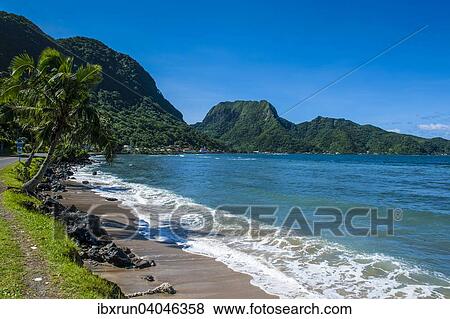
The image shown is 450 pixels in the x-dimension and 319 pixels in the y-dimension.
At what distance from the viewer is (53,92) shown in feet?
57.4

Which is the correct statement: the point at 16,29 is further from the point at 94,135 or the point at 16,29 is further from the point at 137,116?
the point at 94,135

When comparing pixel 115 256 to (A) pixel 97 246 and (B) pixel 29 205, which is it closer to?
(A) pixel 97 246

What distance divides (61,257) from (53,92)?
→ 10.6 m

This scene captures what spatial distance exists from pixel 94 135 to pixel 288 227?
10.1m

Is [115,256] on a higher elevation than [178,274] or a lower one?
higher

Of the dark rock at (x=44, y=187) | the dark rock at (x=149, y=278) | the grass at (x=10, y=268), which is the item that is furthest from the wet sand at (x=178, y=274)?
the dark rock at (x=44, y=187)

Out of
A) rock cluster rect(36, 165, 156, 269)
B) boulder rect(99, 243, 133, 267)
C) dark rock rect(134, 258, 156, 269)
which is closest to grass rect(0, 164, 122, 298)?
rock cluster rect(36, 165, 156, 269)

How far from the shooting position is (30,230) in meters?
11.1

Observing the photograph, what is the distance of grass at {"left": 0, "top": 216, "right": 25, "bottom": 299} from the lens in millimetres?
6817

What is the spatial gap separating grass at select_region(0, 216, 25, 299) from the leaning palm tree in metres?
8.25

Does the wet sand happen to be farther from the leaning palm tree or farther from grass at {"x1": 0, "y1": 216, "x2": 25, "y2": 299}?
the leaning palm tree

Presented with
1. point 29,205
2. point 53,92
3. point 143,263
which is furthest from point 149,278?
point 53,92

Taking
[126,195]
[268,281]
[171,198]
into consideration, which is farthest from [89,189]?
[268,281]

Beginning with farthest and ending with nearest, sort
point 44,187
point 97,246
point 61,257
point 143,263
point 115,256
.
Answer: point 44,187 → point 97,246 → point 143,263 → point 115,256 → point 61,257
